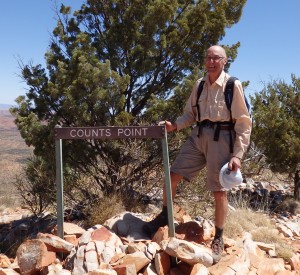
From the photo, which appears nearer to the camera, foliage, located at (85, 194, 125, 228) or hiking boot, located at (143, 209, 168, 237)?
hiking boot, located at (143, 209, 168, 237)

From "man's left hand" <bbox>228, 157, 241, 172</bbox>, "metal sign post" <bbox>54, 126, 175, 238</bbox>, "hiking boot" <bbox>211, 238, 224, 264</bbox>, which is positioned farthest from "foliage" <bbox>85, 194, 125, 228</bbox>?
"man's left hand" <bbox>228, 157, 241, 172</bbox>

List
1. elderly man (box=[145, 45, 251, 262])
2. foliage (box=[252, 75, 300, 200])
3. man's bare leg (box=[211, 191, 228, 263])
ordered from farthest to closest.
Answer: foliage (box=[252, 75, 300, 200])
man's bare leg (box=[211, 191, 228, 263])
elderly man (box=[145, 45, 251, 262])

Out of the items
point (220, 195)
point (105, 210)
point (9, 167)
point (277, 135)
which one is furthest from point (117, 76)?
point (9, 167)

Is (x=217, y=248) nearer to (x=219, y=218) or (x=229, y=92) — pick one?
(x=219, y=218)

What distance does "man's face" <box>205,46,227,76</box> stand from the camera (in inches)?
158

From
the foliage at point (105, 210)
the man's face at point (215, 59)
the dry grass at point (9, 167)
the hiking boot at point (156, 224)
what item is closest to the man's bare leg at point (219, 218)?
the hiking boot at point (156, 224)

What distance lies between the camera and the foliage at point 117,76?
6.80m

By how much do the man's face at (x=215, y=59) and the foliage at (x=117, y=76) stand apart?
263cm

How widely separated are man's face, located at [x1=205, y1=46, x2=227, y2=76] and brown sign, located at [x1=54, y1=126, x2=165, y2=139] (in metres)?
0.83

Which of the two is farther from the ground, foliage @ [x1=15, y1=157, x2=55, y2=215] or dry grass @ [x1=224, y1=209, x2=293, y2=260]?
foliage @ [x1=15, y1=157, x2=55, y2=215]

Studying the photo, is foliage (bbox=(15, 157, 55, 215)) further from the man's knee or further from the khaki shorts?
the man's knee

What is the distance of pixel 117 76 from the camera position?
262 inches

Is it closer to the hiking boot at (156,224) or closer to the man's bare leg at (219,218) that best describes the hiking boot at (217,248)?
the man's bare leg at (219,218)

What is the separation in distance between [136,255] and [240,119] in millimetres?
1722
